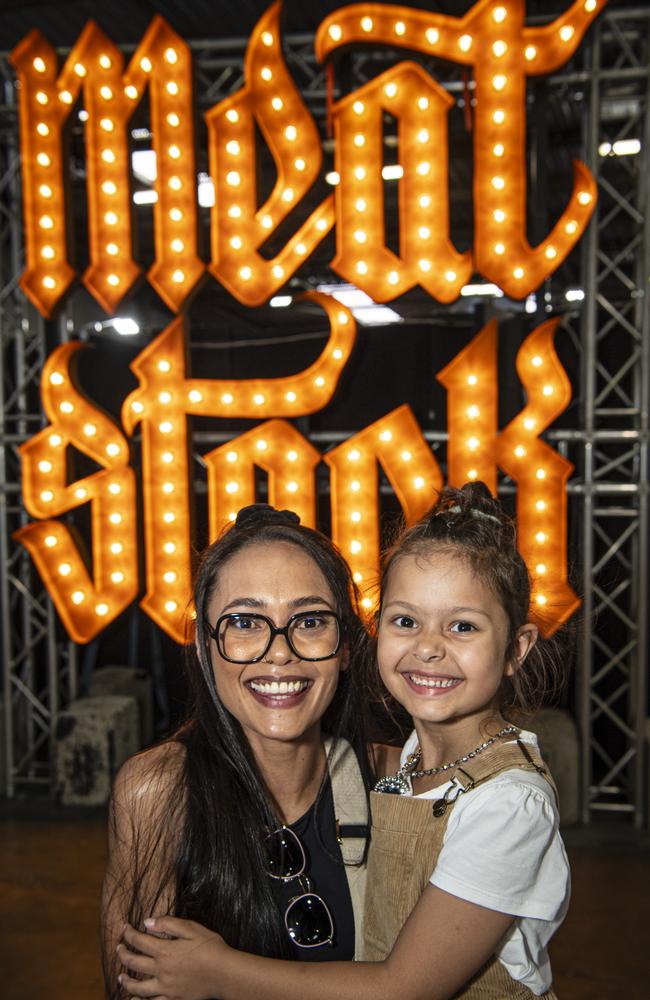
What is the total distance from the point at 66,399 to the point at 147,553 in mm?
964

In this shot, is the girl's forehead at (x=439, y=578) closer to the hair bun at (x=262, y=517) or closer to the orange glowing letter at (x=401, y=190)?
the hair bun at (x=262, y=517)

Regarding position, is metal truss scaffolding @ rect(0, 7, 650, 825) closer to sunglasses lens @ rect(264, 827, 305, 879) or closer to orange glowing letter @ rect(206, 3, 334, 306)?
orange glowing letter @ rect(206, 3, 334, 306)

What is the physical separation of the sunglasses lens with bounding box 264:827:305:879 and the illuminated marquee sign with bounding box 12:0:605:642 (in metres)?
2.46

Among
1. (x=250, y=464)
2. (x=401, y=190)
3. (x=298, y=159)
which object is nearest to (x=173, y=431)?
(x=250, y=464)

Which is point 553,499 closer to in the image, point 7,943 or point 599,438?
point 599,438

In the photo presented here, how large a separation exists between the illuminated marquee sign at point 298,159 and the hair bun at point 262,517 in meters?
2.73

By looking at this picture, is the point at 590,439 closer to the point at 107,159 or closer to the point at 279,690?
the point at 107,159

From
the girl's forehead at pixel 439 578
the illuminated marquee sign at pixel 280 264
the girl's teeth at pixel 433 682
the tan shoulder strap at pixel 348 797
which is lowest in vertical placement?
the tan shoulder strap at pixel 348 797

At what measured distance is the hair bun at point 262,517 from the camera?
174 cm

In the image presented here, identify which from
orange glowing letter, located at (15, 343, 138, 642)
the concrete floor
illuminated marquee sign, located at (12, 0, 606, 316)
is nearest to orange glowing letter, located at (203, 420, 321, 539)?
orange glowing letter, located at (15, 343, 138, 642)

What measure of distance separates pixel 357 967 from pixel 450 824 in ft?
0.92

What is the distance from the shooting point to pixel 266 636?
1.60 m

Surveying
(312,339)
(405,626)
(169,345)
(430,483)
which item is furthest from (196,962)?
(312,339)

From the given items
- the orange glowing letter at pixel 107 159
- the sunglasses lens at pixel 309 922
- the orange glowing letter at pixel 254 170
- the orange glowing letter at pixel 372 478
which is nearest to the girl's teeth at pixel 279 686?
the sunglasses lens at pixel 309 922
